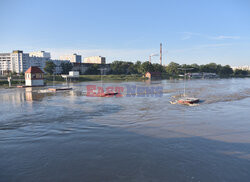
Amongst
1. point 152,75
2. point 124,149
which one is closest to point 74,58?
point 152,75

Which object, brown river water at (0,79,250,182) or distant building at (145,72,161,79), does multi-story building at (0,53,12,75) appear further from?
brown river water at (0,79,250,182)

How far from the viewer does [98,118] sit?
1720 cm

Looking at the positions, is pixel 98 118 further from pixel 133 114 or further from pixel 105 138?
pixel 105 138

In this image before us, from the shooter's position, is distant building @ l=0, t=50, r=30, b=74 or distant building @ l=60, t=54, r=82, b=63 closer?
distant building @ l=0, t=50, r=30, b=74

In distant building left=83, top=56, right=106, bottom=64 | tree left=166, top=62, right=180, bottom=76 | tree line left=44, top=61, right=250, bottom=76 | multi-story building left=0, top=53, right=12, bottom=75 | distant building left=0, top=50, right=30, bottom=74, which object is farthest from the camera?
distant building left=83, top=56, right=106, bottom=64

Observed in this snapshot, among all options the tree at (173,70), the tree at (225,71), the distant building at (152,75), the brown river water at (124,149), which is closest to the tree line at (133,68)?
the tree at (173,70)

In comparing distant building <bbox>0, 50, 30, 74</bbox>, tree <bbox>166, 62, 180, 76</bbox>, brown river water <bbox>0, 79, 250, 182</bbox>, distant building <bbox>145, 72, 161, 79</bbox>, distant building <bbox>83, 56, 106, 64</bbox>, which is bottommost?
brown river water <bbox>0, 79, 250, 182</bbox>

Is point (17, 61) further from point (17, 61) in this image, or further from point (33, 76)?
point (33, 76)

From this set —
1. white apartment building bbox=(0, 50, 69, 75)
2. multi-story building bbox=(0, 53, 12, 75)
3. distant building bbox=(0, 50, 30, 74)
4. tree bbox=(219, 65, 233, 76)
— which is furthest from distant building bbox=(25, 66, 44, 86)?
tree bbox=(219, 65, 233, 76)

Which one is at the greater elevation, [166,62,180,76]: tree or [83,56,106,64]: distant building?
[83,56,106,64]: distant building

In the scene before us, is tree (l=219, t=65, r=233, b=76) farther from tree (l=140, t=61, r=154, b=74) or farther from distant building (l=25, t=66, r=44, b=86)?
distant building (l=25, t=66, r=44, b=86)

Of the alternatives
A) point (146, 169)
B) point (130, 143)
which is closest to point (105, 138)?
point (130, 143)

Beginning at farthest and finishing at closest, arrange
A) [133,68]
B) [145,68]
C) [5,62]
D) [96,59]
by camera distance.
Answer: [96,59] → [133,68] → [5,62] → [145,68]

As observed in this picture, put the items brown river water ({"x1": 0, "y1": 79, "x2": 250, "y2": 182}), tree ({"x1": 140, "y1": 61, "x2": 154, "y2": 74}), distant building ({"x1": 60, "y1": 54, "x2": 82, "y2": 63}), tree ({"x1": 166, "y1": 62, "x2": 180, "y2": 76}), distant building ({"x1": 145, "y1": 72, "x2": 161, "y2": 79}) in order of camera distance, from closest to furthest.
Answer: brown river water ({"x1": 0, "y1": 79, "x2": 250, "y2": 182}) → distant building ({"x1": 145, "y1": 72, "x2": 161, "y2": 79}) → tree ({"x1": 140, "y1": 61, "x2": 154, "y2": 74}) → tree ({"x1": 166, "y1": 62, "x2": 180, "y2": 76}) → distant building ({"x1": 60, "y1": 54, "x2": 82, "y2": 63})
